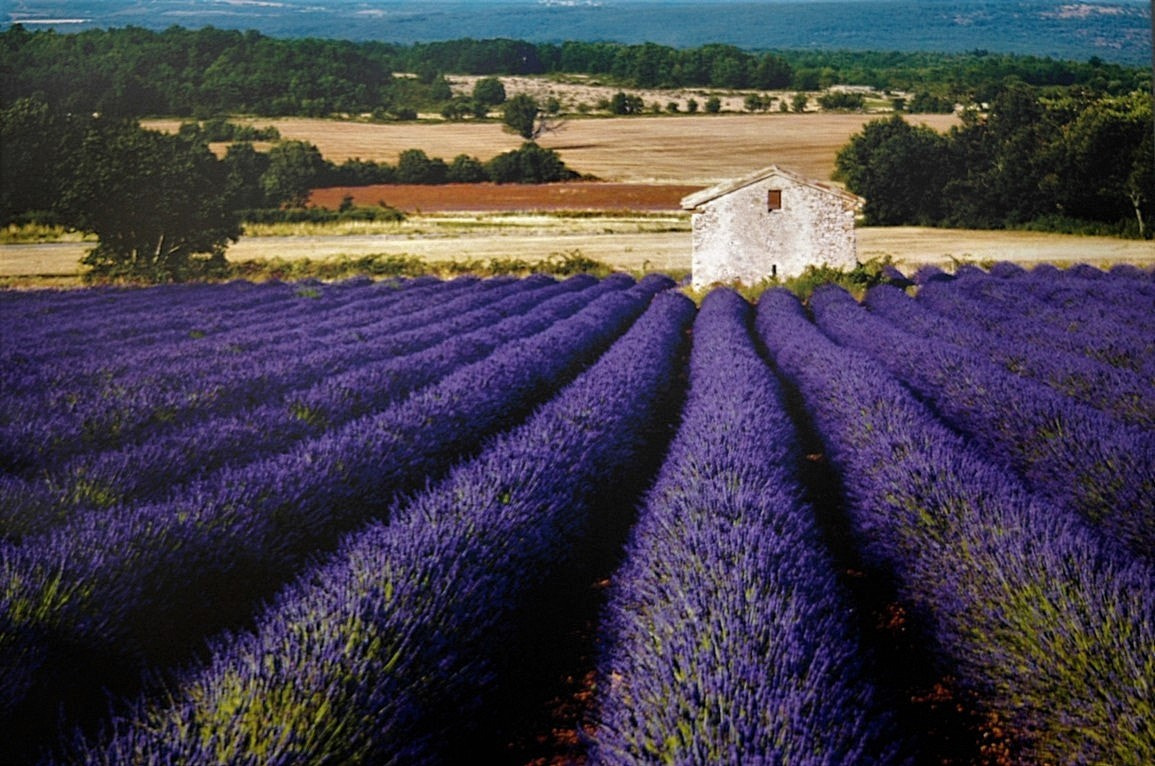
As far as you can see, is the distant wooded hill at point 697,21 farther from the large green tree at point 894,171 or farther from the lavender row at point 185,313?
the large green tree at point 894,171

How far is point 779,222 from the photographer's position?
17.0 metres

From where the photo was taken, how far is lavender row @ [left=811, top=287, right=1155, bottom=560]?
3371 mm

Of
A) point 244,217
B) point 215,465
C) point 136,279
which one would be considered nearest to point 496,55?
point 244,217

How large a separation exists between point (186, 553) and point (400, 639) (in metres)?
0.98

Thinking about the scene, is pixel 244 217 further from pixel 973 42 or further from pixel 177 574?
pixel 177 574

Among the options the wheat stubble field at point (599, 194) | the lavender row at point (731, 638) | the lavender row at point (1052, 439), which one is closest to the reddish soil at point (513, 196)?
the wheat stubble field at point (599, 194)

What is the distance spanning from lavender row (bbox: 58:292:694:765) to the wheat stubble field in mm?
16177

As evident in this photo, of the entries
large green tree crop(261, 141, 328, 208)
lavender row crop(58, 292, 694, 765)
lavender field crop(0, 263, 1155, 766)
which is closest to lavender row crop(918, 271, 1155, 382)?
lavender field crop(0, 263, 1155, 766)

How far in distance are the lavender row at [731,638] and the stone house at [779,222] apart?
13.7 meters

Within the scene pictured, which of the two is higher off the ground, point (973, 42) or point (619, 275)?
point (973, 42)

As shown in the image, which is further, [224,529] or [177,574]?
[224,529]

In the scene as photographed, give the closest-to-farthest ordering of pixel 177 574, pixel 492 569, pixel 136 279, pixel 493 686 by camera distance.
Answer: pixel 493 686 < pixel 177 574 < pixel 492 569 < pixel 136 279

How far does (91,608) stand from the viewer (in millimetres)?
2309

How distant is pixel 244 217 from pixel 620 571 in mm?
19130
